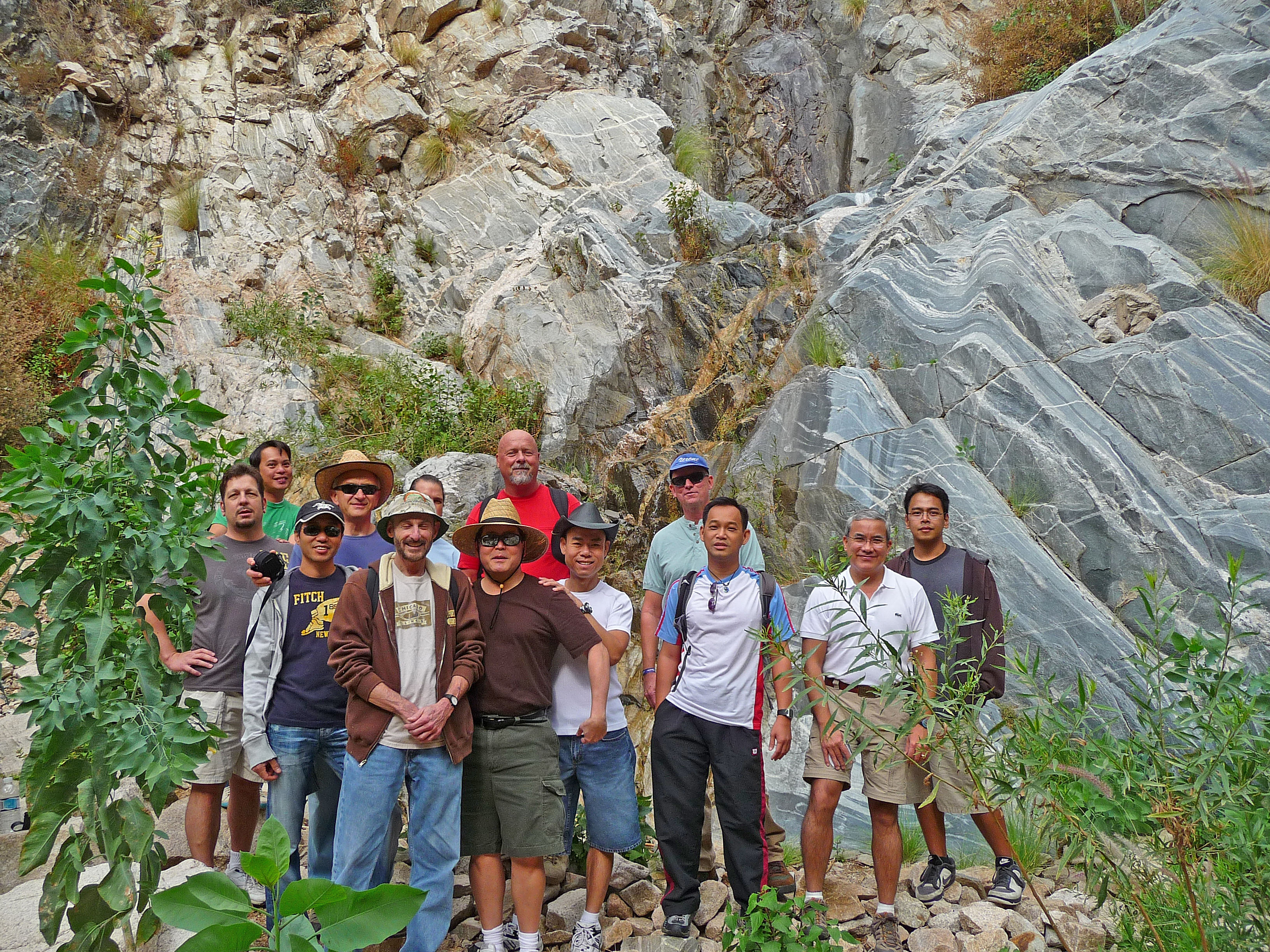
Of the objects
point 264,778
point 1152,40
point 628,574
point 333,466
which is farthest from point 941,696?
point 1152,40

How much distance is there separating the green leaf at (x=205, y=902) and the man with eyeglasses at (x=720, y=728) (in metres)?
2.72

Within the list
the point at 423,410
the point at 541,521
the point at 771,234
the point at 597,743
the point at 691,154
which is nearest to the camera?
the point at 597,743

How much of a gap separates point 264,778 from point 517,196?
396 inches

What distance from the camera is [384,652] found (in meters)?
3.42

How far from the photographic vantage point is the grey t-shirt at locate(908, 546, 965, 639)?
406cm

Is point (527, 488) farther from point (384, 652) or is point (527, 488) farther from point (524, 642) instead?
point (384, 652)

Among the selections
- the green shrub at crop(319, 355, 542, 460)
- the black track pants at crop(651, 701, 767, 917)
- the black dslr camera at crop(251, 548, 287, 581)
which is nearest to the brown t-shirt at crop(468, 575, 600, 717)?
the black track pants at crop(651, 701, 767, 917)

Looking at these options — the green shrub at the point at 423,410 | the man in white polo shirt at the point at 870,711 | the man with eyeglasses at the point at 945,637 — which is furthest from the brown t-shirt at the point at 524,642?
the green shrub at the point at 423,410

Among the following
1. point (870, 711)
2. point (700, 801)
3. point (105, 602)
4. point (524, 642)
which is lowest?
point (700, 801)

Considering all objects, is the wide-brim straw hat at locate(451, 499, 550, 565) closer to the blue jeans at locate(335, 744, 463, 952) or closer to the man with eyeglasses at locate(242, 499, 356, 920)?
the man with eyeglasses at locate(242, 499, 356, 920)

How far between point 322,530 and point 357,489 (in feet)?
2.17

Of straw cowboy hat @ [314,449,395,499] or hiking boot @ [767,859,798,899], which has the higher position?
straw cowboy hat @ [314,449,395,499]

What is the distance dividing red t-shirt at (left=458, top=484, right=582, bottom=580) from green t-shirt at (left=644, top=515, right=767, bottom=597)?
48 cm

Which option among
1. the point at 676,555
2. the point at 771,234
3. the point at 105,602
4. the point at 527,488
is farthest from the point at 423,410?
the point at 105,602
